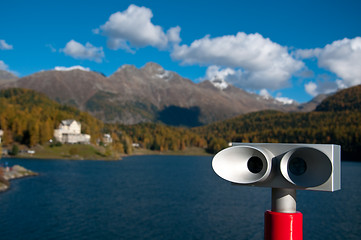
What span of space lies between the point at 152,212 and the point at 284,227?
4165 cm

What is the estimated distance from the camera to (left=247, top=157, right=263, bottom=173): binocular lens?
4.14m

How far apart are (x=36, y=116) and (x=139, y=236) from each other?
500 ft

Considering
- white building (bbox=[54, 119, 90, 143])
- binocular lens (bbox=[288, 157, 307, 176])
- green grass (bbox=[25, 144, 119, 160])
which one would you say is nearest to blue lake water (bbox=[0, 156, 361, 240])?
binocular lens (bbox=[288, 157, 307, 176])

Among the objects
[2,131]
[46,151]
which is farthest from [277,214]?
[2,131]

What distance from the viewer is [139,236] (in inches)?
1297

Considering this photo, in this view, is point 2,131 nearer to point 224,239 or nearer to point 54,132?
point 54,132

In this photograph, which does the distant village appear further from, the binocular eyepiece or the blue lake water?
the binocular eyepiece

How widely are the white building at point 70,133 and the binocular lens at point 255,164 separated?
534ft

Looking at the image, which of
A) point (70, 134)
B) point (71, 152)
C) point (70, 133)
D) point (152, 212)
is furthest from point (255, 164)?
point (70, 133)

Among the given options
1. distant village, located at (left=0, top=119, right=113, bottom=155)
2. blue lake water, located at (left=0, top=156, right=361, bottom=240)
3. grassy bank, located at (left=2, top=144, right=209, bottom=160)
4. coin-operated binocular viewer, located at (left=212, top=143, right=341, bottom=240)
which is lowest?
blue lake water, located at (left=0, top=156, right=361, bottom=240)

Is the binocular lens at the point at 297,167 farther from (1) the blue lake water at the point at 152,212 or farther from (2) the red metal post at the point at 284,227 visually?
(1) the blue lake water at the point at 152,212

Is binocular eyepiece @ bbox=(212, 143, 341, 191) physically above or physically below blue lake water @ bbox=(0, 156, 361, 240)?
above

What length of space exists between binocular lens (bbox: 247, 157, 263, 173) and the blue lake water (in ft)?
101

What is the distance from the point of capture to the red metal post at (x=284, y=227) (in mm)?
3752
